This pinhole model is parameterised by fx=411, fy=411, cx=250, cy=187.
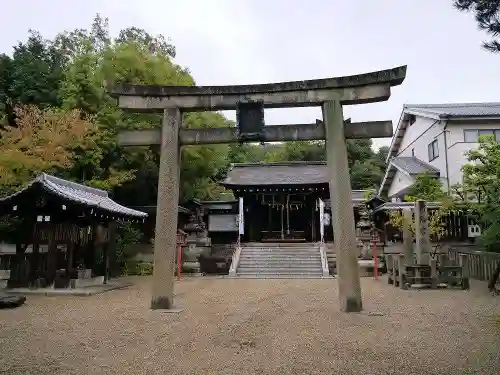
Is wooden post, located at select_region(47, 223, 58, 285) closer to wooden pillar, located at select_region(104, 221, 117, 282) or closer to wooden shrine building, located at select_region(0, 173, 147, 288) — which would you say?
wooden shrine building, located at select_region(0, 173, 147, 288)

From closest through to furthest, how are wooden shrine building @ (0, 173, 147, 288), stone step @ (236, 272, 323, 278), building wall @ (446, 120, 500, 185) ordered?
1. wooden shrine building @ (0, 173, 147, 288)
2. stone step @ (236, 272, 323, 278)
3. building wall @ (446, 120, 500, 185)

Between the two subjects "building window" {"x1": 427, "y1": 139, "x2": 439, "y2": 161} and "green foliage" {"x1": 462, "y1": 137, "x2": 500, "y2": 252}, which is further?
"building window" {"x1": 427, "y1": 139, "x2": 439, "y2": 161}

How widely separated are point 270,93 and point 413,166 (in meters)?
19.5

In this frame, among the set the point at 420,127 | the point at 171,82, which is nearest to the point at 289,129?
A: the point at 171,82

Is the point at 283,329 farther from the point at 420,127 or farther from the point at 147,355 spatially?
the point at 420,127

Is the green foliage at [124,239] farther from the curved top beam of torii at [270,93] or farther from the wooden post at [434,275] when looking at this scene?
the wooden post at [434,275]

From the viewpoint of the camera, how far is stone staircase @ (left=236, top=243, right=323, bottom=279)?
19.3 m

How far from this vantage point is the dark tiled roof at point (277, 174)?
25.2 metres

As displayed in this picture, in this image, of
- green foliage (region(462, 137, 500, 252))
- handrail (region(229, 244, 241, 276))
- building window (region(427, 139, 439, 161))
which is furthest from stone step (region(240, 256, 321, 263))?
building window (region(427, 139, 439, 161))

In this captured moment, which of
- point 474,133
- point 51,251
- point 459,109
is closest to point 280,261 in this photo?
point 51,251

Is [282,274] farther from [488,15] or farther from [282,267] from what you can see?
[488,15]

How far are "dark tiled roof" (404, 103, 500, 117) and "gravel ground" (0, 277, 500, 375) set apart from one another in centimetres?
1521

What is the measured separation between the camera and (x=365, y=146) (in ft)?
162

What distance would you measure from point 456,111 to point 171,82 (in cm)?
1709
